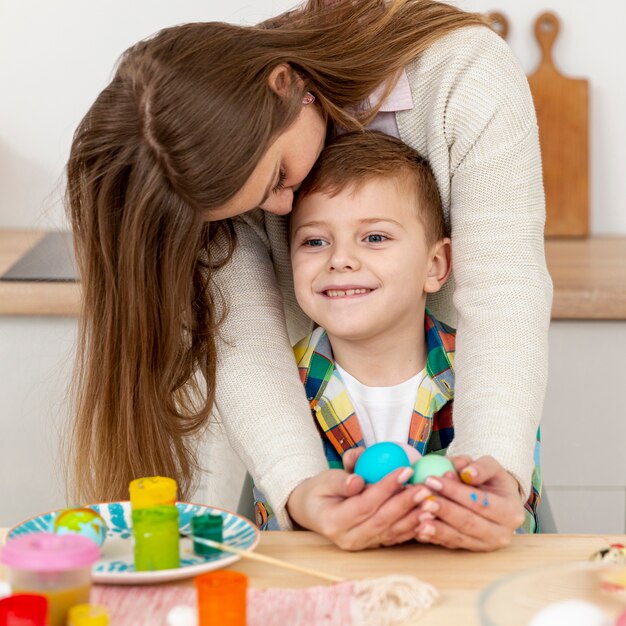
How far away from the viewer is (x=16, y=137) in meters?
2.58

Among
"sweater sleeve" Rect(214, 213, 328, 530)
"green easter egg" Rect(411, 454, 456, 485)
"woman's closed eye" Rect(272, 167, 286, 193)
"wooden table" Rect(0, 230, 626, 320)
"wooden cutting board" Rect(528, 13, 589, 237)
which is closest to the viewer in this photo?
"green easter egg" Rect(411, 454, 456, 485)

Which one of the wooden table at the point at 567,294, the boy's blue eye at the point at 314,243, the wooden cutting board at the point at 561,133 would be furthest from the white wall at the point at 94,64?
the boy's blue eye at the point at 314,243

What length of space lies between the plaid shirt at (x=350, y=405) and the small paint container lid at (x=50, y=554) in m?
0.62

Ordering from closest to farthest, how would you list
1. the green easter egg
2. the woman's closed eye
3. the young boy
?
the green easter egg → the woman's closed eye → the young boy

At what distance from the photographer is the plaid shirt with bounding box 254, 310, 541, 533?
145cm

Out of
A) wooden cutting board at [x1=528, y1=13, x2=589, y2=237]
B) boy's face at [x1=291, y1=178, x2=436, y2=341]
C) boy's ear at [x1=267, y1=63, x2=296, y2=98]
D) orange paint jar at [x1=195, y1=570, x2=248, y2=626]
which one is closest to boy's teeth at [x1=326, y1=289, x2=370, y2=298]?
boy's face at [x1=291, y1=178, x2=436, y2=341]

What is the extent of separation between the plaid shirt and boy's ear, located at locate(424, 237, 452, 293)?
7cm

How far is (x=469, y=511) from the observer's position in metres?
0.99

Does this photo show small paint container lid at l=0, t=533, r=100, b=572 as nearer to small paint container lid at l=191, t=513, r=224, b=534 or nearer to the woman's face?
small paint container lid at l=191, t=513, r=224, b=534

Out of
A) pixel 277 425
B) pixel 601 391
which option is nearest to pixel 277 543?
pixel 277 425

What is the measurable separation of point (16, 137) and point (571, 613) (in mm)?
2137

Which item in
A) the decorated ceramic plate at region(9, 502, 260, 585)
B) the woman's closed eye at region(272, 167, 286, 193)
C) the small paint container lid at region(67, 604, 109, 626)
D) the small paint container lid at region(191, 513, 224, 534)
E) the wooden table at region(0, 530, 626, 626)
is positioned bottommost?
the wooden table at region(0, 530, 626, 626)

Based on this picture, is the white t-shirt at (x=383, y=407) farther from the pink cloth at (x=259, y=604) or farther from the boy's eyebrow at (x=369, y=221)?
the pink cloth at (x=259, y=604)

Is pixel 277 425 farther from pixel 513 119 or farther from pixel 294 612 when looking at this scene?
pixel 513 119
